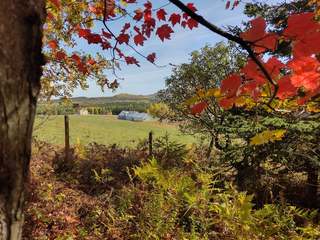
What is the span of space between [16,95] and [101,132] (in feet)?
44.5

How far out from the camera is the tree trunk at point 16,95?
1073 mm

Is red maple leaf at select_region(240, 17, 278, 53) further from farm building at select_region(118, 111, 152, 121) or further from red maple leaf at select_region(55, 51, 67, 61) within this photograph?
farm building at select_region(118, 111, 152, 121)

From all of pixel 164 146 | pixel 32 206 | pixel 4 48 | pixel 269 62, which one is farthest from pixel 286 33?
pixel 164 146

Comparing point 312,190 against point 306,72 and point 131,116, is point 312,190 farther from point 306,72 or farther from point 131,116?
point 131,116

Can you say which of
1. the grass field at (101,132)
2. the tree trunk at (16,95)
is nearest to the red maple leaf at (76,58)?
the grass field at (101,132)

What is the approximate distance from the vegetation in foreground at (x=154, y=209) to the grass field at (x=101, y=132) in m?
4.05

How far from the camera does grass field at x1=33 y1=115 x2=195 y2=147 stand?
39.5 feet

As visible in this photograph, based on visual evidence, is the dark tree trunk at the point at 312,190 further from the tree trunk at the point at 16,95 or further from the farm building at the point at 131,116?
the farm building at the point at 131,116

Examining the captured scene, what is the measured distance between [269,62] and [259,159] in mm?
5136

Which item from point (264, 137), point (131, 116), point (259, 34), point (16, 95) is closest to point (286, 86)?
point (259, 34)

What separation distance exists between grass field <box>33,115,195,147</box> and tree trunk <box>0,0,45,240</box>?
32.7 ft

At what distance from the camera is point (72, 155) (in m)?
8.20

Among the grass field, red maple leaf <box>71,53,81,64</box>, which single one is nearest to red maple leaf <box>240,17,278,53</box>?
red maple leaf <box>71,53,81,64</box>

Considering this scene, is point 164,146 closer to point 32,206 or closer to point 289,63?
point 32,206
